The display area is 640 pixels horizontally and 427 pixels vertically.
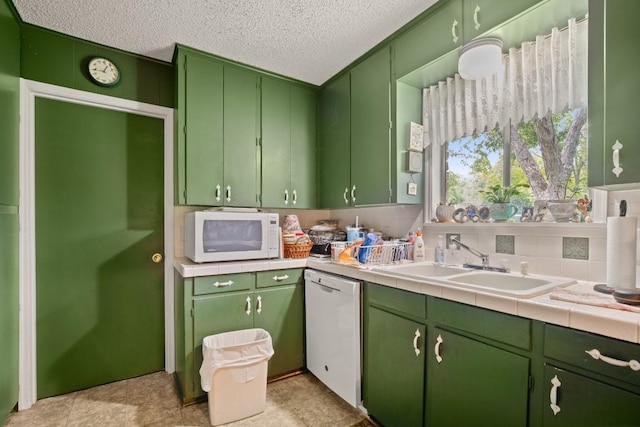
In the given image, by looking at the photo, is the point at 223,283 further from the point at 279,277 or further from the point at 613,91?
the point at 613,91

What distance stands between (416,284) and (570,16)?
152 centimetres

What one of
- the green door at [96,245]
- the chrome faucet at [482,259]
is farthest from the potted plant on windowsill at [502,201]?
the green door at [96,245]

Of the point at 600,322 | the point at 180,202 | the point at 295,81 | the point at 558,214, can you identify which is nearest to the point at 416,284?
the point at 600,322

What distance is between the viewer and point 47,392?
2053 millimetres

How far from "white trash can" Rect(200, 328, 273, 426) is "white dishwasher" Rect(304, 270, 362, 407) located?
0.41 metres

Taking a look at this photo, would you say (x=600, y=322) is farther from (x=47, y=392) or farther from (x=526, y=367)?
(x=47, y=392)

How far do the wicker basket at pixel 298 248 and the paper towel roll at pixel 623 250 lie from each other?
181 centimetres

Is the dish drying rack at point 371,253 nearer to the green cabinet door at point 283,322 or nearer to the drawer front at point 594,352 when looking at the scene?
the green cabinet door at point 283,322

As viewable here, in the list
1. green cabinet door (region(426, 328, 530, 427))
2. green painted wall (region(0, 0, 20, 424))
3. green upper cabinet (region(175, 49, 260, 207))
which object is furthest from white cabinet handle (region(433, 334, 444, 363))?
green painted wall (region(0, 0, 20, 424))

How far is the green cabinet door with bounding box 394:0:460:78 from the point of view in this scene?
170 centimetres

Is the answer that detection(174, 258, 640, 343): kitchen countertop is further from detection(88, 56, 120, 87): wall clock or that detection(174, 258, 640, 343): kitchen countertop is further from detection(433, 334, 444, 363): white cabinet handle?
detection(88, 56, 120, 87): wall clock

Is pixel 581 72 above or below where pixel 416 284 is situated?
above

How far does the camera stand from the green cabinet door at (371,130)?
2.15 meters

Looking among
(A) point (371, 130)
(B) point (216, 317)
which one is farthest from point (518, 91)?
(B) point (216, 317)
